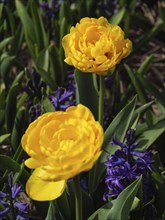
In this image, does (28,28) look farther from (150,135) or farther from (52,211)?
(52,211)

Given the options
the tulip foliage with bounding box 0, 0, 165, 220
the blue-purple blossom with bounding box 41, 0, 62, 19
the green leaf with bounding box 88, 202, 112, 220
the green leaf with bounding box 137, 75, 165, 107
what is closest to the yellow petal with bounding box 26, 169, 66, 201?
the tulip foliage with bounding box 0, 0, 165, 220

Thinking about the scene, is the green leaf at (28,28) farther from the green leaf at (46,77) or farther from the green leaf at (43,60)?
the green leaf at (46,77)

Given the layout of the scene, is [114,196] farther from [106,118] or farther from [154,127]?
[106,118]

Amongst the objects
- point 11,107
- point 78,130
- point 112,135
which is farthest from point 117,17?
point 78,130

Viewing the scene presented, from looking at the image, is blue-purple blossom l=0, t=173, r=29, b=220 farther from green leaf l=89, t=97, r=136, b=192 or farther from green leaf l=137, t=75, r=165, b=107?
green leaf l=137, t=75, r=165, b=107

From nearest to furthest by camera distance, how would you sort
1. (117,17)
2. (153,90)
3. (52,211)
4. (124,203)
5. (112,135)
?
1. (124,203)
2. (52,211)
3. (112,135)
4. (153,90)
5. (117,17)

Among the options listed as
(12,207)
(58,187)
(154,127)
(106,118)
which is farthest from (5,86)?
(58,187)
